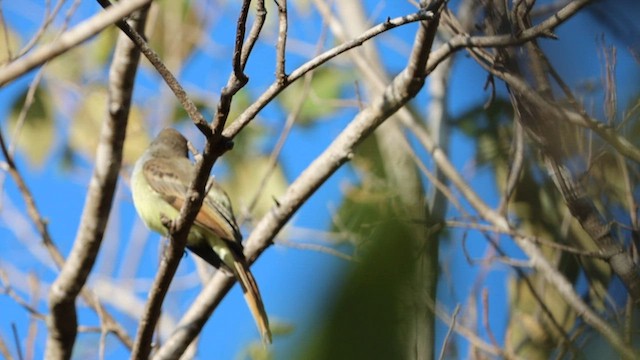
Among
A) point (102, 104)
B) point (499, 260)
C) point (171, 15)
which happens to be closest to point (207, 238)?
point (102, 104)

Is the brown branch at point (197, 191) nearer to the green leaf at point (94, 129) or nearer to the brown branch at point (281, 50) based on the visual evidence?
the brown branch at point (281, 50)

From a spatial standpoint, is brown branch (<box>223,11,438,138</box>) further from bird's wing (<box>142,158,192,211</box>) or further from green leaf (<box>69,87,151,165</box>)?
green leaf (<box>69,87,151,165</box>)

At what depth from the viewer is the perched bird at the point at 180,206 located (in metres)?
4.58

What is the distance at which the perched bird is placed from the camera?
4582 millimetres

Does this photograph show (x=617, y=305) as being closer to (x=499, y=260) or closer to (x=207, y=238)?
(x=499, y=260)

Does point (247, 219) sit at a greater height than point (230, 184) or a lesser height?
lesser

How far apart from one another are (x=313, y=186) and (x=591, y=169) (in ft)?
10.0

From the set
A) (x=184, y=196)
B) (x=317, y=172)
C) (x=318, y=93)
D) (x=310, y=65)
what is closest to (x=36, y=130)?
(x=184, y=196)

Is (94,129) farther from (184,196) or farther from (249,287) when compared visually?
(249,287)

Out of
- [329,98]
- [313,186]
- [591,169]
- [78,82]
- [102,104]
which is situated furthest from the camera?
[78,82]

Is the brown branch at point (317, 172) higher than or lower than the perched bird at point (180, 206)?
lower

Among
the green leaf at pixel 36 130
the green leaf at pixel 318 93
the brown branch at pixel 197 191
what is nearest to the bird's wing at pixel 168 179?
the green leaf at pixel 318 93

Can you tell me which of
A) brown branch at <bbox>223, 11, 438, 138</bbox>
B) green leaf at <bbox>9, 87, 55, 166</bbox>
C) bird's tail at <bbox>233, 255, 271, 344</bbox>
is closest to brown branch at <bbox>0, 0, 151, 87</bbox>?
brown branch at <bbox>223, 11, 438, 138</bbox>

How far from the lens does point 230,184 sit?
258 inches
